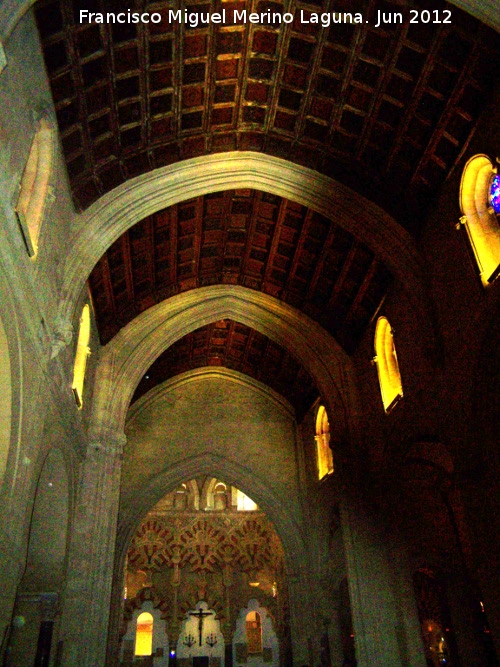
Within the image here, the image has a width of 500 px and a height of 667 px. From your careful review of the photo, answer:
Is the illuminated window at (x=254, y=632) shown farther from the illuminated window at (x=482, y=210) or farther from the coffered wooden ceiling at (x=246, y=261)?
the illuminated window at (x=482, y=210)

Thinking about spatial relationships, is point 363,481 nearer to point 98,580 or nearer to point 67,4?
point 98,580

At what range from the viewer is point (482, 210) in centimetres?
875

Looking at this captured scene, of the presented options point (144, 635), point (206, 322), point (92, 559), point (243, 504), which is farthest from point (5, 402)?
point (144, 635)

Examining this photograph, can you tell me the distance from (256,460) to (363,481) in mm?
5830

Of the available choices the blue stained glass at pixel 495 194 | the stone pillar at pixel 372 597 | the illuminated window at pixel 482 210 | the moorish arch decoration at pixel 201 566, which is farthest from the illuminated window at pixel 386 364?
the moorish arch decoration at pixel 201 566

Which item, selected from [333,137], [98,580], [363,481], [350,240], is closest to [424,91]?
[333,137]

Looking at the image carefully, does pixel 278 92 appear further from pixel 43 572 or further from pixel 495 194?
pixel 43 572

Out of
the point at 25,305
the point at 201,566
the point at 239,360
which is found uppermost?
the point at 239,360

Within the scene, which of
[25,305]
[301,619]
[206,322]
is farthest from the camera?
[301,619]

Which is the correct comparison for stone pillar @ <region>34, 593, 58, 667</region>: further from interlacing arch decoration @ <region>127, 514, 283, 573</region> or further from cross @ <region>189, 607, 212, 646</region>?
cross @ <region>189, 607, 212, 646</region>

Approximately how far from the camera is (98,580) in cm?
1070

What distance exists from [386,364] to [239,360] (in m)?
7.29

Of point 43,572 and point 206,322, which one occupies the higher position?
point 206,322

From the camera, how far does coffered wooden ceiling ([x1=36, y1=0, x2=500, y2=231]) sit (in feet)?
25.6
